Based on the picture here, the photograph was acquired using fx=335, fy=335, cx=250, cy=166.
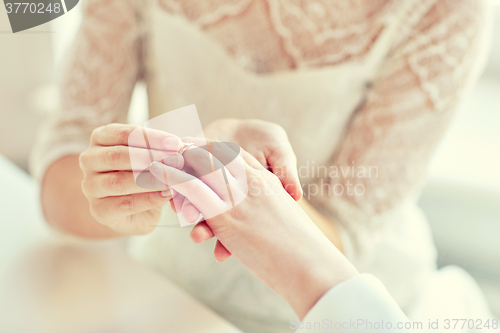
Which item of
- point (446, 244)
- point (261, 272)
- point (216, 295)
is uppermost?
point (261, 272)

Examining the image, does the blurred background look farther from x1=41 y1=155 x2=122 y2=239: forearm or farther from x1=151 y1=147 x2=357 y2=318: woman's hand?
x1=151 y1=147 x2=357 y2=318: woman's hand

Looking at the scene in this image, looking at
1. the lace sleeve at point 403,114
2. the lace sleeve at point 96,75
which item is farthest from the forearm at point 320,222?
the lace sleeve at point 96,75

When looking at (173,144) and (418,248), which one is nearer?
(173,144)

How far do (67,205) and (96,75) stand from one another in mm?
120

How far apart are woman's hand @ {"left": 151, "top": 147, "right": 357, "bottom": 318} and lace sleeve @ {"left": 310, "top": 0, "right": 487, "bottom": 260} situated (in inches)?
3.3

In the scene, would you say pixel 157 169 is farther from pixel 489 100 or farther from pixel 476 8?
pixel 489 100

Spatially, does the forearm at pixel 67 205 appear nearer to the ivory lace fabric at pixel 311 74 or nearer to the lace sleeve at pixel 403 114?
the ivory lace fabric at pixel 311 74

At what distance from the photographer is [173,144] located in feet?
0.44

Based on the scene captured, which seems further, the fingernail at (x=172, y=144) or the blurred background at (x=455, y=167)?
the blurred background at (x=455, y=167)

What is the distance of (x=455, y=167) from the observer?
0.41m

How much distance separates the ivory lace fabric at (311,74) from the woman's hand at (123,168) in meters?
0.07

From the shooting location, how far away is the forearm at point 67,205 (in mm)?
256

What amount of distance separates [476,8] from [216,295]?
31 centimetres

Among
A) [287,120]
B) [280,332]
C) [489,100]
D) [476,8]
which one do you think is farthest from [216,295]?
[489,100]
